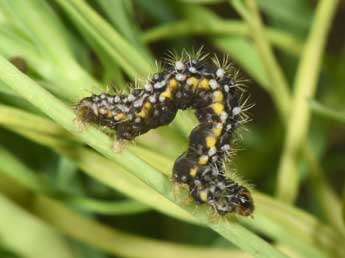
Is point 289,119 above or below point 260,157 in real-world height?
below

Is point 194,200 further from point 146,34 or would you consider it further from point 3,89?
point 146,34

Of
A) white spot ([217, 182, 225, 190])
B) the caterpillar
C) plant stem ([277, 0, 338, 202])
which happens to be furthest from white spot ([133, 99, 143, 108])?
plant stem ([277, 0, 338, 202])

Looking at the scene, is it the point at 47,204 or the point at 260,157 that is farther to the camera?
the point at 260,157

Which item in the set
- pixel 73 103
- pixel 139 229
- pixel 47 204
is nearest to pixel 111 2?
pixel 73 103

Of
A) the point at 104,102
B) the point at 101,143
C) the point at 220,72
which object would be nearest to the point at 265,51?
the point at 220,72

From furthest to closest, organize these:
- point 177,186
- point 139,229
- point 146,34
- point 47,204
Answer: point 139,229, point 146,34, point 47,204, point 177,186

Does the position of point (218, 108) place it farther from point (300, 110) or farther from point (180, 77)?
point (300, 110)

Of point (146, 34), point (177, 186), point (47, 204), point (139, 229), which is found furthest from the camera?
point (139, 229)
